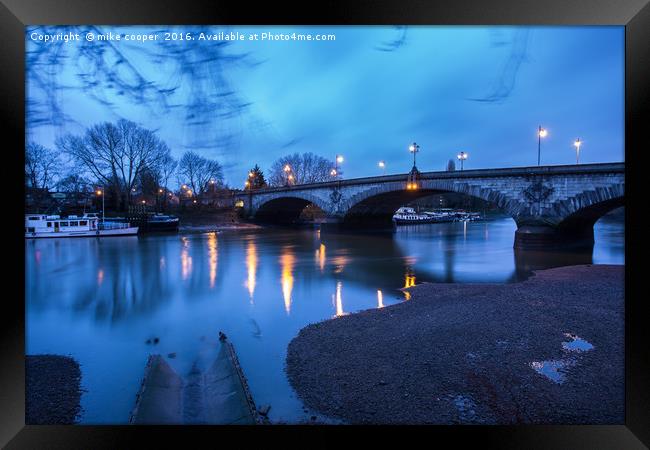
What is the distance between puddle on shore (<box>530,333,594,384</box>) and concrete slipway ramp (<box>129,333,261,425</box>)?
4.08 m

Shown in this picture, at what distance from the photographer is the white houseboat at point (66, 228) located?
29.4m

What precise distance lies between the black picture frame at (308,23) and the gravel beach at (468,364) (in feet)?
1.23

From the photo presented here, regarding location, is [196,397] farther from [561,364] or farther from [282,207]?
[282,207]

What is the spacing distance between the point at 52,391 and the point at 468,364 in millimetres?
6039

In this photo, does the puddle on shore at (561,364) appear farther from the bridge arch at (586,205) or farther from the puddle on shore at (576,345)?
the bridge arch at (586,205)

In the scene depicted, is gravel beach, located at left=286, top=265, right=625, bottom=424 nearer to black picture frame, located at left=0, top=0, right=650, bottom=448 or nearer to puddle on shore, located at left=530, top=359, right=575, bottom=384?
puddle on shore, located at left=530, top=359, right=575, bottom=384

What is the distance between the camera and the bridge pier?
2139cm

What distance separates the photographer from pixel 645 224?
14.3 feet

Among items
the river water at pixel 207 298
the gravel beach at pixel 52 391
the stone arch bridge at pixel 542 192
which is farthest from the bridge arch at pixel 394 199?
the gravel beach at pixel 52 391

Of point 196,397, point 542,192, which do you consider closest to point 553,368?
point 196,397

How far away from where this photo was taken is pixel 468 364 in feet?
17.6

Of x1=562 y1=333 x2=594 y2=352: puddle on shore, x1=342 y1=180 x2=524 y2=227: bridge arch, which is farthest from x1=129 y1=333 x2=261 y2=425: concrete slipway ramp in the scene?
x1=342 y1=180 x2=524 y2=227: bridge arch

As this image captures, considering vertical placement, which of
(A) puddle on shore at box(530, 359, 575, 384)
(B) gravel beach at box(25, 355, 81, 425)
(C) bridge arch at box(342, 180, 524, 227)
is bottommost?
(B) gravel beach at box(25, 355, 81, 425)

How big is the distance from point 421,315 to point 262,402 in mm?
4408
